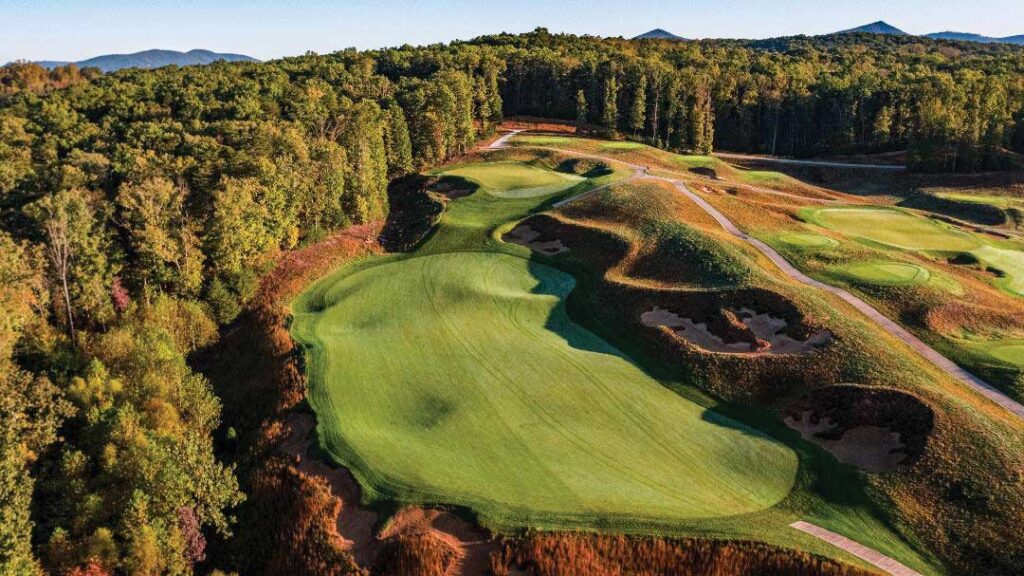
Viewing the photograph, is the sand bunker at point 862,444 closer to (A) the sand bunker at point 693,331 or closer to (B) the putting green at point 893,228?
(A) the sand bunker at point 693,331

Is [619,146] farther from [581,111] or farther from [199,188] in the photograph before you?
[199,188]

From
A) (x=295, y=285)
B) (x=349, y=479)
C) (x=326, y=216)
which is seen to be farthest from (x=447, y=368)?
(x=326, y=216)

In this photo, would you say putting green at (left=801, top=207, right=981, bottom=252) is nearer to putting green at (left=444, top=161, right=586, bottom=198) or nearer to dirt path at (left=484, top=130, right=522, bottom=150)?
putting green at (left=444, top=161, right=586, bottom=198)

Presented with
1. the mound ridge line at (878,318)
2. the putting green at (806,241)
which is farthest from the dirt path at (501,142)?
the putting green at (806,241)

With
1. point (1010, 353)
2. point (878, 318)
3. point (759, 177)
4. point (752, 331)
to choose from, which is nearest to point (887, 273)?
point (878, 318)

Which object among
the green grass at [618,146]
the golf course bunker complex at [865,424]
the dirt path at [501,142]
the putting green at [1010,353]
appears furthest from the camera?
the green grass at [618,146]

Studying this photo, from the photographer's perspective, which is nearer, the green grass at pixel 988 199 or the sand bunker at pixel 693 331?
the sand bunker at pixel 693 331
